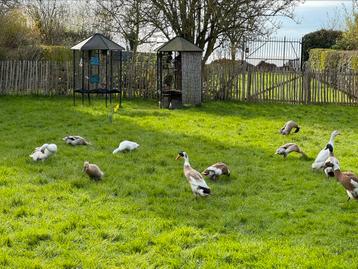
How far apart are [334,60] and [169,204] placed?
2096 centimetres

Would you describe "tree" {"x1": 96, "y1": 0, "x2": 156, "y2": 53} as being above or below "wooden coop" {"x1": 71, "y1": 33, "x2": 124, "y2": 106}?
above

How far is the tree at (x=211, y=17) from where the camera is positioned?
19.1 m

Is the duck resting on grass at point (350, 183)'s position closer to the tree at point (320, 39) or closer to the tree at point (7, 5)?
the tree at point (7, 5)

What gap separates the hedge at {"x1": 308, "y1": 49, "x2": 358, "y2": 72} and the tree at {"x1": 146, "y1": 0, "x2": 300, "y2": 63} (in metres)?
4.01

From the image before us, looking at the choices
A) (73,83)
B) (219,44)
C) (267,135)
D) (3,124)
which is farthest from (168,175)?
(219,44)

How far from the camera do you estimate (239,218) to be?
6199mm

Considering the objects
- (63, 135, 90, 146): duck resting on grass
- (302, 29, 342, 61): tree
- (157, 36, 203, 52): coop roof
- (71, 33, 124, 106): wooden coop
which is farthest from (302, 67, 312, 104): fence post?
(302, 29, 342, 61): tree

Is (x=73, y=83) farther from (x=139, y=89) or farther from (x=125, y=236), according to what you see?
(x=125, y=236)

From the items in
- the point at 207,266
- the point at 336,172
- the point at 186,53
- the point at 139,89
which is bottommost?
the point at 207,266

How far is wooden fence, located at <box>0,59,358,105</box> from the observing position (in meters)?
18.8

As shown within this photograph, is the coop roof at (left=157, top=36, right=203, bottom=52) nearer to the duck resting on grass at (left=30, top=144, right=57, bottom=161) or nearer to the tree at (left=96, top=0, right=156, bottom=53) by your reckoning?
the tree at (left=96, top=0, right=156, bottom=53)

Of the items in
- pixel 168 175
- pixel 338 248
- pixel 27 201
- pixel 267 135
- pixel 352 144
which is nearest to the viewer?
pixel 338 248

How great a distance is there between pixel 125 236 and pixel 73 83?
13.7 m

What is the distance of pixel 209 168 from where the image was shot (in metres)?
7.99
